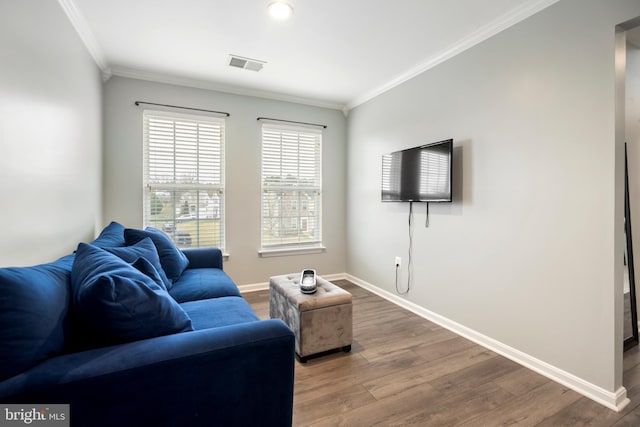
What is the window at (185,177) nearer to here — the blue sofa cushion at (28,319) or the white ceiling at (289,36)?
the white ceiling at (289,36)

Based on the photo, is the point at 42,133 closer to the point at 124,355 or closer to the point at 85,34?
the point at 85,34

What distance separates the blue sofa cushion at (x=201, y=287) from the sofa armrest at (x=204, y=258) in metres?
0.27

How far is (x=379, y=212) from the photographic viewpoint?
12.6ft

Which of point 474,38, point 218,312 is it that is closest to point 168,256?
point 218,312

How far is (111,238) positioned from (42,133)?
792 millimetres

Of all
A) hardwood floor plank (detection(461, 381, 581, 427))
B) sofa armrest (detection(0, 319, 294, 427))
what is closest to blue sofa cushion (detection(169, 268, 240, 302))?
sofa armrest (detection(0, 319, 294, 427))

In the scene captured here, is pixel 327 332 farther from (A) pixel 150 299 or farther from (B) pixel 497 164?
(B) pixel 497 164

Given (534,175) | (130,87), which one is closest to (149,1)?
(130,87)

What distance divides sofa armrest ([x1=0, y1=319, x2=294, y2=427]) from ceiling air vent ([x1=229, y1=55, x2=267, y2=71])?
9.19 ft

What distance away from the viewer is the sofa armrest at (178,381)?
0.92 metres

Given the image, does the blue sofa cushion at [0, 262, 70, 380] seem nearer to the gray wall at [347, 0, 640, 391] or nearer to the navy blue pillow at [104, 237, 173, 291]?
the navy blue pillow at [104, 237, 173, 291]

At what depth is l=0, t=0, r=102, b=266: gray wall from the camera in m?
1.49

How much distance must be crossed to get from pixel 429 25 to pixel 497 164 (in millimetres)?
1299

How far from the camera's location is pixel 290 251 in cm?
423
